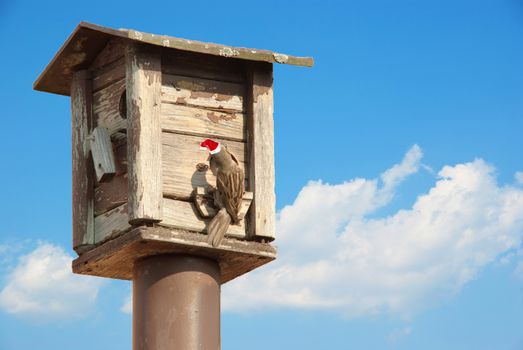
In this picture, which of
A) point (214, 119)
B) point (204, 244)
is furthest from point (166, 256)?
point (214, 119)

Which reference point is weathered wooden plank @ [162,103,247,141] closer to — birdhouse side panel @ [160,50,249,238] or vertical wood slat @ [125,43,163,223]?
birdhouse side panel @ [160,50,249,238]

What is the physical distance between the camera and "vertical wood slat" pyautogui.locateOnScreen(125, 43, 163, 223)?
9086 mm

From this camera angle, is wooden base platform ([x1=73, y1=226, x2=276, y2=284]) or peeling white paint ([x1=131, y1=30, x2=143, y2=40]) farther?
peeling white paint ([x1=131, y1=30, x2=143, y2=40])

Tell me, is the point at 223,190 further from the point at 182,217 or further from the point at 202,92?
the point at 202,92

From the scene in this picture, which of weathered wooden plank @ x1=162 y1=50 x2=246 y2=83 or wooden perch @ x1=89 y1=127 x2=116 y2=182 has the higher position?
weathered wooden plank @ x1=162 y1=50 x2=246 y2=83

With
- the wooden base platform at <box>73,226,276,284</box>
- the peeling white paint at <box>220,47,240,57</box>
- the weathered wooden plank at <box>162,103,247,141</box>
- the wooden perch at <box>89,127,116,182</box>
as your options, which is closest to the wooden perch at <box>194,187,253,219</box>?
the wooden base platform at <box>73,226,276,284</box>

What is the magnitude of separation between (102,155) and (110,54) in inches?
29.4

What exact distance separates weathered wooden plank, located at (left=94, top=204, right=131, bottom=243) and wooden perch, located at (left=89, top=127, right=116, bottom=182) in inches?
9.2

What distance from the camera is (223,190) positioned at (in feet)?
30.4

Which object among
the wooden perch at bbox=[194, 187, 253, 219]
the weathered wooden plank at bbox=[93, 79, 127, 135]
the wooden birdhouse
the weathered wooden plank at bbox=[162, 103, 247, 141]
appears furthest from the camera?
the weathered wooden plank at bbox=[93, 79, 127, 135]

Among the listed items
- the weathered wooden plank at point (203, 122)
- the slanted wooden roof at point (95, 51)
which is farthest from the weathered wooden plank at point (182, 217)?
the slanted wooden roof at point (95, 51)

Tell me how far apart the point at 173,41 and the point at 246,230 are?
1299 millimetres

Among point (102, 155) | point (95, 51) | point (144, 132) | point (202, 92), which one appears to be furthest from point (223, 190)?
point (95, 51)

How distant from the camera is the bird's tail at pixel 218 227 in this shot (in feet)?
30.1
